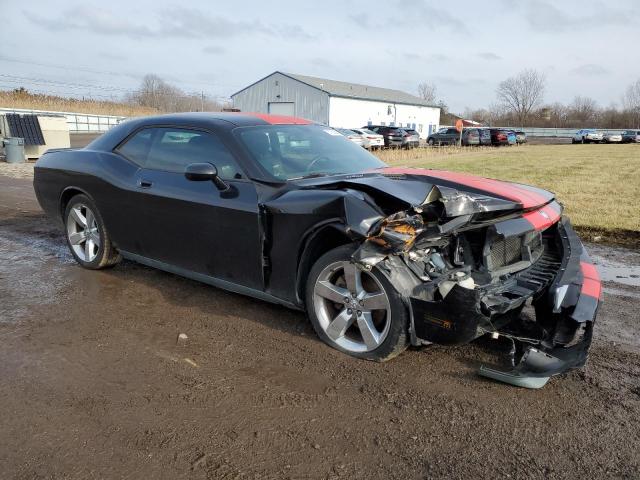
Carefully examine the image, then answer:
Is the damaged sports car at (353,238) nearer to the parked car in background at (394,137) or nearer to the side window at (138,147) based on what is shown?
the side window at (138,147)

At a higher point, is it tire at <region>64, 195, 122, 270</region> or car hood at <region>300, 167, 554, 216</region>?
car hood at <region>300, 167, 554, 216</region>

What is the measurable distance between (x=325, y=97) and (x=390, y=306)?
50.0 meters

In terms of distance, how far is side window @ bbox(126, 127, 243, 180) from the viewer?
4.12 metres

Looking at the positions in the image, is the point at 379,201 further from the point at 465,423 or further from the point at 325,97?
the point at 325,97

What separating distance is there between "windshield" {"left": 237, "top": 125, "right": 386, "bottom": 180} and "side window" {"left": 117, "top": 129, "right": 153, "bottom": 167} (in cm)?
108

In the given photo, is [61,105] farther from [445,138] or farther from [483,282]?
[483,282]

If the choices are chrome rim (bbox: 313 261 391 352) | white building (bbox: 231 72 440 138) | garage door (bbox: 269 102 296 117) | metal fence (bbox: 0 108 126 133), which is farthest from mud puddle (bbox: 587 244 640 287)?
garage door (bbox: 269 102 296 117)

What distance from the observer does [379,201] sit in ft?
10.9

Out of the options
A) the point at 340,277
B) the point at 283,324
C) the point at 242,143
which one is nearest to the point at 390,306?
the point at 340,277

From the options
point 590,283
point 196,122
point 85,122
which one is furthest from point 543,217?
point 85,122

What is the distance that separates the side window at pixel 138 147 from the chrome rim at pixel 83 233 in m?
0.81

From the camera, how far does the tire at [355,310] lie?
325 centimetres

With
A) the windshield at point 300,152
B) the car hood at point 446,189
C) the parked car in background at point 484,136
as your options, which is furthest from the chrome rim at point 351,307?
the parked car in background at point 484,136

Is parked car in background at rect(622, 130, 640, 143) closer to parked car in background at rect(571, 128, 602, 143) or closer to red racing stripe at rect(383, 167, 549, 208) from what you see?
parked car in background at rect(571, 128, 602, 143)
